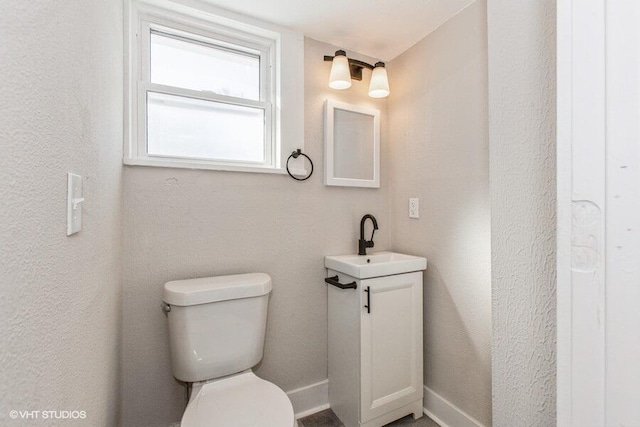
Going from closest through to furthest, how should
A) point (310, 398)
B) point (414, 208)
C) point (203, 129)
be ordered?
point (203, 129) < point (310, 398) < point (414, 208)

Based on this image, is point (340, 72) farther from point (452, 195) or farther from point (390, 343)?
point (390, 343)

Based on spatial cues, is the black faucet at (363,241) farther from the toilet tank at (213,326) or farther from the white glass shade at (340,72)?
the white glass shade at (340,72)

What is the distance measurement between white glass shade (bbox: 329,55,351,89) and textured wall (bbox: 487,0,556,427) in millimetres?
992

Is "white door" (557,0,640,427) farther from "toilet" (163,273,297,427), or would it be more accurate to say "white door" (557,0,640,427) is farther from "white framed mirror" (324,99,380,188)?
"white framed mirror" (324,99,380,188)

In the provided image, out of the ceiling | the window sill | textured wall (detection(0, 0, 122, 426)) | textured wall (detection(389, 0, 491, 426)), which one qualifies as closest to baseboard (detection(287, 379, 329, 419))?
textured wall (detection(389, 0, 491, 426))

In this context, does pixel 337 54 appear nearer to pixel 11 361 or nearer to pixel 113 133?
pixel 113 133

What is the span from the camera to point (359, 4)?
4.73 ft

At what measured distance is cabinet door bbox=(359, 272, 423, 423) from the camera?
4.70ft

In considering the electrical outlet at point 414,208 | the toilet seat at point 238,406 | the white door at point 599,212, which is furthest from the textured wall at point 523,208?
the electrical outlet at point 414,208

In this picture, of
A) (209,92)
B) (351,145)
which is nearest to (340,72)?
(351,145)

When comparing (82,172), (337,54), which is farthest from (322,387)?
(337,54)

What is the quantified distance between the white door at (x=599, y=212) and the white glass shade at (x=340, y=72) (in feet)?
3.97

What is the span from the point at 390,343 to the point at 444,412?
0.48 m

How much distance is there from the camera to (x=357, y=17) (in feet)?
5.01
